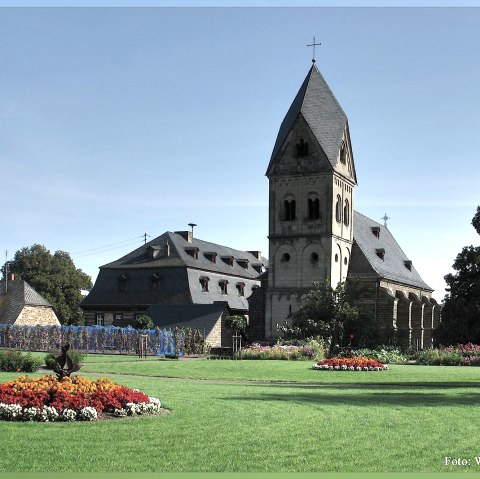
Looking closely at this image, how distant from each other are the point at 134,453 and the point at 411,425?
594 centimetres

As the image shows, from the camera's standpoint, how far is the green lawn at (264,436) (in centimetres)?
1239

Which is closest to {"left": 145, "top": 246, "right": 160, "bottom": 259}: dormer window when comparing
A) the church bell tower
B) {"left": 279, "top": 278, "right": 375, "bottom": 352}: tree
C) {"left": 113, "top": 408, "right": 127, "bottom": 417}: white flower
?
the church bell tower

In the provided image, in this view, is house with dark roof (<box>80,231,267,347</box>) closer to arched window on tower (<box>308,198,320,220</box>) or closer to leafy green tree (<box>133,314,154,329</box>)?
arched window on tower (<box>308,198,320,220</box>)

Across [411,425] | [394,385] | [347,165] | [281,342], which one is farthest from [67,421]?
[347,165]

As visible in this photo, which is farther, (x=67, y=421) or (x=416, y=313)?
(x=416, y=313)

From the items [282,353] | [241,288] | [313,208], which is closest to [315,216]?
[313,208]

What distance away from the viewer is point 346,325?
59.1 metres

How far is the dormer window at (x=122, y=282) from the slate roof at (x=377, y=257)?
22.9 m

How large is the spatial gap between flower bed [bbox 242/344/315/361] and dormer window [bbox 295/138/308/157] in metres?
22.1

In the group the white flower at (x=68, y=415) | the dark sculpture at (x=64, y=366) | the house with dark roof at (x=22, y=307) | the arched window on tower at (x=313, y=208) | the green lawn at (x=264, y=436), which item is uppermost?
the arched window on tower at (x=313, y=208)

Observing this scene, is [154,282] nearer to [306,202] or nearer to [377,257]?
[306,202]

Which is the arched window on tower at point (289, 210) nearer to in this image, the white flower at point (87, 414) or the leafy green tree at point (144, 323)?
the leafy green tree at point (144, 323)

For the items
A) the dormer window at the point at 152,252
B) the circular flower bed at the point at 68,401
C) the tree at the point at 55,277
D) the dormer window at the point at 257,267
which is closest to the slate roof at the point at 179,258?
the dormer window at the point at 152,252

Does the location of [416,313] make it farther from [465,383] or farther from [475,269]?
[465,383]
